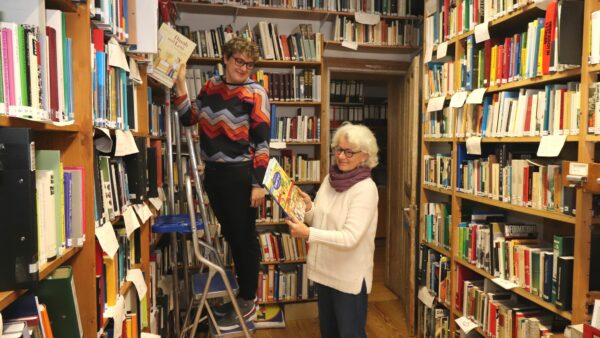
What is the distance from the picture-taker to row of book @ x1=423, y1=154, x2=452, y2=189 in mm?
2943

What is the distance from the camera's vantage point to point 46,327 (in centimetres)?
Answer: 105

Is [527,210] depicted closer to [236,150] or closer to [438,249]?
[438,249]

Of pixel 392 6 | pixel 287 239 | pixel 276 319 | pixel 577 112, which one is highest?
pixel 392 6

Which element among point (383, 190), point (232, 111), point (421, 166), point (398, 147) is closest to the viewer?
point (232, 111)

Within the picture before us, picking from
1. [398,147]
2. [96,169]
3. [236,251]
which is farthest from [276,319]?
[96,169]

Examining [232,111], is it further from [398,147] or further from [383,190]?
[383,190]

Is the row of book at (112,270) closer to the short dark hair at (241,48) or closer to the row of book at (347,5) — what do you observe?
the short dark hair at (241,48)

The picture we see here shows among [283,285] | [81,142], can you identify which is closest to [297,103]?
[283,285]

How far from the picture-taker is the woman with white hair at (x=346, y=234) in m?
1.99

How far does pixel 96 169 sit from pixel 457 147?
2.16 m

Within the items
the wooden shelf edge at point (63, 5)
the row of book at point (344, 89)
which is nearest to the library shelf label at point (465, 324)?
the wooden shelf edge at point (63, 5)

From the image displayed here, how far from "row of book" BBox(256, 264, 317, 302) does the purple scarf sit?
1802mm

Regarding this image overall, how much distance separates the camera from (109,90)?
1.58 m

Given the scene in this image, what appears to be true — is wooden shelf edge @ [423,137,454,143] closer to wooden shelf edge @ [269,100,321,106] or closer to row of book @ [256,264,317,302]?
wooden shelf edge @ [269,100,321,106]
